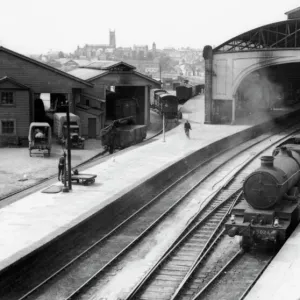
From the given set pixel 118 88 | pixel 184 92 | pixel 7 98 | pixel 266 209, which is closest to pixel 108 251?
pixel 266 209

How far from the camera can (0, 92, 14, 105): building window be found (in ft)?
134

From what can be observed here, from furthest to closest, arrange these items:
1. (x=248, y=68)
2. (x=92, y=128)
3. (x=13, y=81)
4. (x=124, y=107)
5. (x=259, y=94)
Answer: (x=259, y=94)
(x=124, y=107)
(x=248, y=68)
(x=92, y=128)
(x=13, y=81)

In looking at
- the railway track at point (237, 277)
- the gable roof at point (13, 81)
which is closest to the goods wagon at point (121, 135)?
the gable roof at point (13, 81)

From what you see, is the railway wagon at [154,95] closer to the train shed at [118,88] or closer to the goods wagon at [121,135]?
the train shed at [118,88]

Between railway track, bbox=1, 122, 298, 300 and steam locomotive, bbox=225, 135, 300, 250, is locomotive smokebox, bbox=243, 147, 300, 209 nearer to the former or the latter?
steam locomotive, bbox=225, 135, 300, 250

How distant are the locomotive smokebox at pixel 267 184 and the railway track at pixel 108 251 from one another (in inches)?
162

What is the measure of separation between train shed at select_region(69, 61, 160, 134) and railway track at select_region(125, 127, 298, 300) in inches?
1067

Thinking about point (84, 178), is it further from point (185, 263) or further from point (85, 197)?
point (185, 263)

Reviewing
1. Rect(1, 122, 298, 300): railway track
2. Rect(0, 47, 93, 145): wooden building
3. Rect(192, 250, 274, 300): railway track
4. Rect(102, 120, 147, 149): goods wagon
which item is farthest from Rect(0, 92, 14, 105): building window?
Rect(192, 250, 274, 300): railway track

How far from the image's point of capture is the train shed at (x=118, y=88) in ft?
157

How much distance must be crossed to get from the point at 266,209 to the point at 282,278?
10.1 feet

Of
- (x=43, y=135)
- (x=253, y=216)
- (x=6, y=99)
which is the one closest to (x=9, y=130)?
(x=6, y=99)

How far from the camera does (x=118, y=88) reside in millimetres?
56312

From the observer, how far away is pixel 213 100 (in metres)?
49.8
